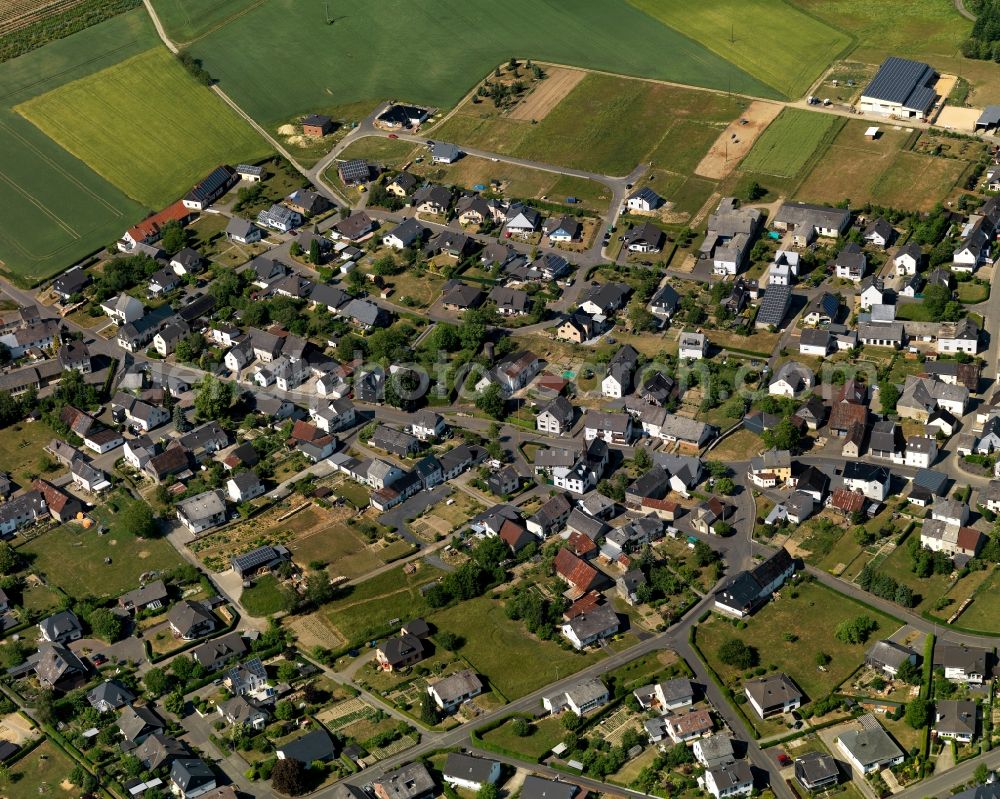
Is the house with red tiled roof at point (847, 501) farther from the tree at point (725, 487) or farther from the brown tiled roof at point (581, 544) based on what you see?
the brown tiled roof at point (581, 544)

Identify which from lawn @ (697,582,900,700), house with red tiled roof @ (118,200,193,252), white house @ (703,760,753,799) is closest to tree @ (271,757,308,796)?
white house @ (703,760,753,799)

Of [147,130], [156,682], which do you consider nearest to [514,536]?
[156,682]

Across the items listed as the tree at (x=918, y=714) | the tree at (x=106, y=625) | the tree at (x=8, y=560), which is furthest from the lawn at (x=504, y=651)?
the tree at (x=8, y=560)

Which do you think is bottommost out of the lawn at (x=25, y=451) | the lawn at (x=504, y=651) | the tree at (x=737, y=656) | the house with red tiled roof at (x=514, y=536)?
the lawn at (x=25, y=451)

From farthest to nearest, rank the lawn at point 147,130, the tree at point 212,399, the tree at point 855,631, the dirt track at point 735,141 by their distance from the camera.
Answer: the lawn at point 147,130, the dirt track at point 735,141, the tree at point 212,399, the tree at point 855,631

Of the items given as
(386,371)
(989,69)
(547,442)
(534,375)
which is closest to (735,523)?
(547,442)

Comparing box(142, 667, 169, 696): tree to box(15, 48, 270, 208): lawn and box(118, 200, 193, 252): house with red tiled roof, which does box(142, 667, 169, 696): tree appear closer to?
box(118, 200, 193, 252): house with red tiled roof
